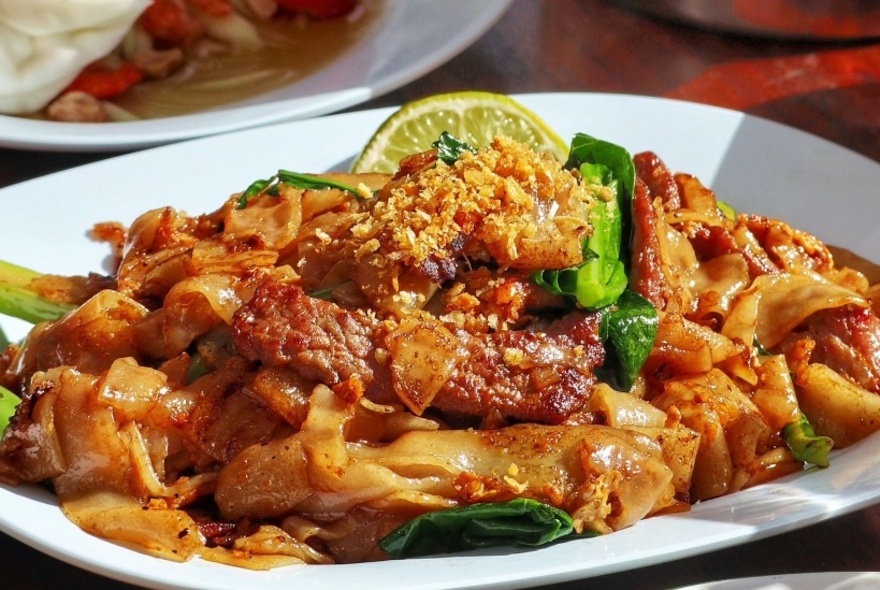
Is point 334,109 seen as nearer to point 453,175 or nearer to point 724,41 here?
point 453,175

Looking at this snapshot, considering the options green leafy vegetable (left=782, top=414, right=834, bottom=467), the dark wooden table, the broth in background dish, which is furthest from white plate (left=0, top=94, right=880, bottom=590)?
the broth in background dish

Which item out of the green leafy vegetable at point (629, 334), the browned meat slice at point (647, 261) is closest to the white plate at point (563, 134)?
the green leafy vegetable at point (629, 334)

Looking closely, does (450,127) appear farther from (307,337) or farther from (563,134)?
(307,337)

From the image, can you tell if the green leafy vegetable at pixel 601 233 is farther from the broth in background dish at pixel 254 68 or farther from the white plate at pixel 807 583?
the broth in background dish at pixel 254 68

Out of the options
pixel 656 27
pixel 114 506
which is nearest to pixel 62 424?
pixel 114 506

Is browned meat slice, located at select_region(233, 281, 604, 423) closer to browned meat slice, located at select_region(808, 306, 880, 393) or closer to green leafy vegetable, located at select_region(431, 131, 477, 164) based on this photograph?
green leafy vegetable, located at select_region(431, 131, 477, 164)

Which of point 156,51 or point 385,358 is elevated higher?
point 156,51

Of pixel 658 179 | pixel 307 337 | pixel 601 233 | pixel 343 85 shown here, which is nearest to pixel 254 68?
pixel 343 85
